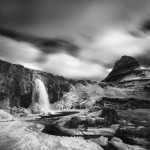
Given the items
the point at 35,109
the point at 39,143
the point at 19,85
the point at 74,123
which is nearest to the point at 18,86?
the point at 19,85

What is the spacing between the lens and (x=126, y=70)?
6289 inches

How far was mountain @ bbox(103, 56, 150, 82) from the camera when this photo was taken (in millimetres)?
144200

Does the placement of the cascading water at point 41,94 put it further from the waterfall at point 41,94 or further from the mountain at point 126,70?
the mountain at point 126,70

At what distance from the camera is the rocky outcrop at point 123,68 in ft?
512

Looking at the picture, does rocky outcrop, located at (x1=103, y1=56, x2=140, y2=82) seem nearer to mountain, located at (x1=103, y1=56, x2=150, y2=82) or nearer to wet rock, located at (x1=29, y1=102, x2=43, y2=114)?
mountain, located at (x1=103, y1=56, x2=150, y2=82)

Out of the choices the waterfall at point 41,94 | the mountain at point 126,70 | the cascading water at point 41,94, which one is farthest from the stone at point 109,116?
the mountain at point 126,70

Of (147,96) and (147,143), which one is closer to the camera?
(147,143)

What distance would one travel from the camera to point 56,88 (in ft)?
340

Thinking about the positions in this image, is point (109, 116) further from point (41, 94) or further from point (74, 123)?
point (41, 94)

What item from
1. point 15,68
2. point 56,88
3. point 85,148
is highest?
point 15,68

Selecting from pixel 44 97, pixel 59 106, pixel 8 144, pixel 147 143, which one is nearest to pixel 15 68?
pixel 44 97

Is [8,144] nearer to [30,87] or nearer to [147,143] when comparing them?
[147,143]

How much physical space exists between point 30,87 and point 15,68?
1198cm

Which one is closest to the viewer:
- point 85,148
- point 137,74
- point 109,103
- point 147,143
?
point 85,148
